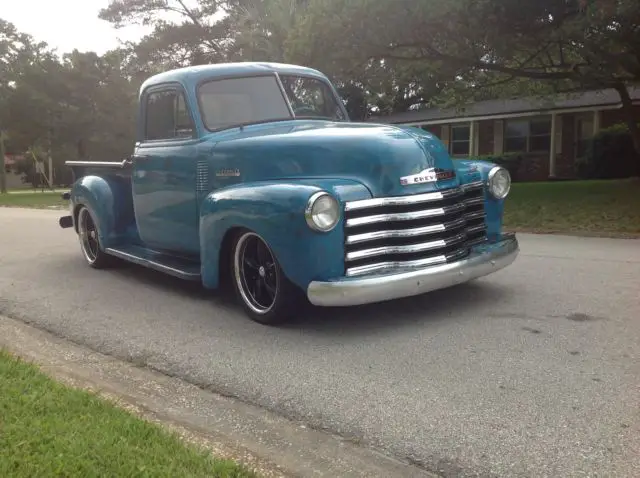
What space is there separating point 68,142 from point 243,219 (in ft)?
112

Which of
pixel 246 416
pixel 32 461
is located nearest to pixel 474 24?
pixel 246 416

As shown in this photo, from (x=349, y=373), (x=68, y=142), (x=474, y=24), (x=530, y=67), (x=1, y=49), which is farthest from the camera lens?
(x=1, y=49)

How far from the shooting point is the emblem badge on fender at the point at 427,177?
471 centimetres

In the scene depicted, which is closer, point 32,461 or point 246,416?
point 32,461

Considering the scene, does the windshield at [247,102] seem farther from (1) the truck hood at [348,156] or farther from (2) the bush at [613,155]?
(2) the bush at [613,155]

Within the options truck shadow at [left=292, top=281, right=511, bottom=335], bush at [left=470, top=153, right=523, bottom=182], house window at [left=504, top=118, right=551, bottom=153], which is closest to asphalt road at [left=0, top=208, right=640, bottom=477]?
truck shadow at [left=292, top=281, right=511, bottom=335]

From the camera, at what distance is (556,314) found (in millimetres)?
5023

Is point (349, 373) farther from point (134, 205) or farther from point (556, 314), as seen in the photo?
point (134, 205)

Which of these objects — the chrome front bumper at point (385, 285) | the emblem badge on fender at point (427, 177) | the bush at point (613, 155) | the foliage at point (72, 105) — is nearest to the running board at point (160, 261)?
the chrome front bumper at point (385, 285)

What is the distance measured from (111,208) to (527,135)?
931 inches

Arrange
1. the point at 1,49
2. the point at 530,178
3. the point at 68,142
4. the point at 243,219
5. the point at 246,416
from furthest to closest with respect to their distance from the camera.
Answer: the point at 1,49
the point at 68,142
the point at 530,178
the point at 243,219
the point at 246,416

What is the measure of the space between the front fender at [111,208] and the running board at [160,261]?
188 millimetres

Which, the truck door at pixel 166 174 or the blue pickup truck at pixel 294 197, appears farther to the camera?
the truck door at pixel 166 174

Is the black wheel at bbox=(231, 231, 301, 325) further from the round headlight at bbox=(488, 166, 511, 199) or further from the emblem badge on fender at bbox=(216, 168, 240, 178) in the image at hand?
the round headlight at bbox=(488, 166, 511, 199)
